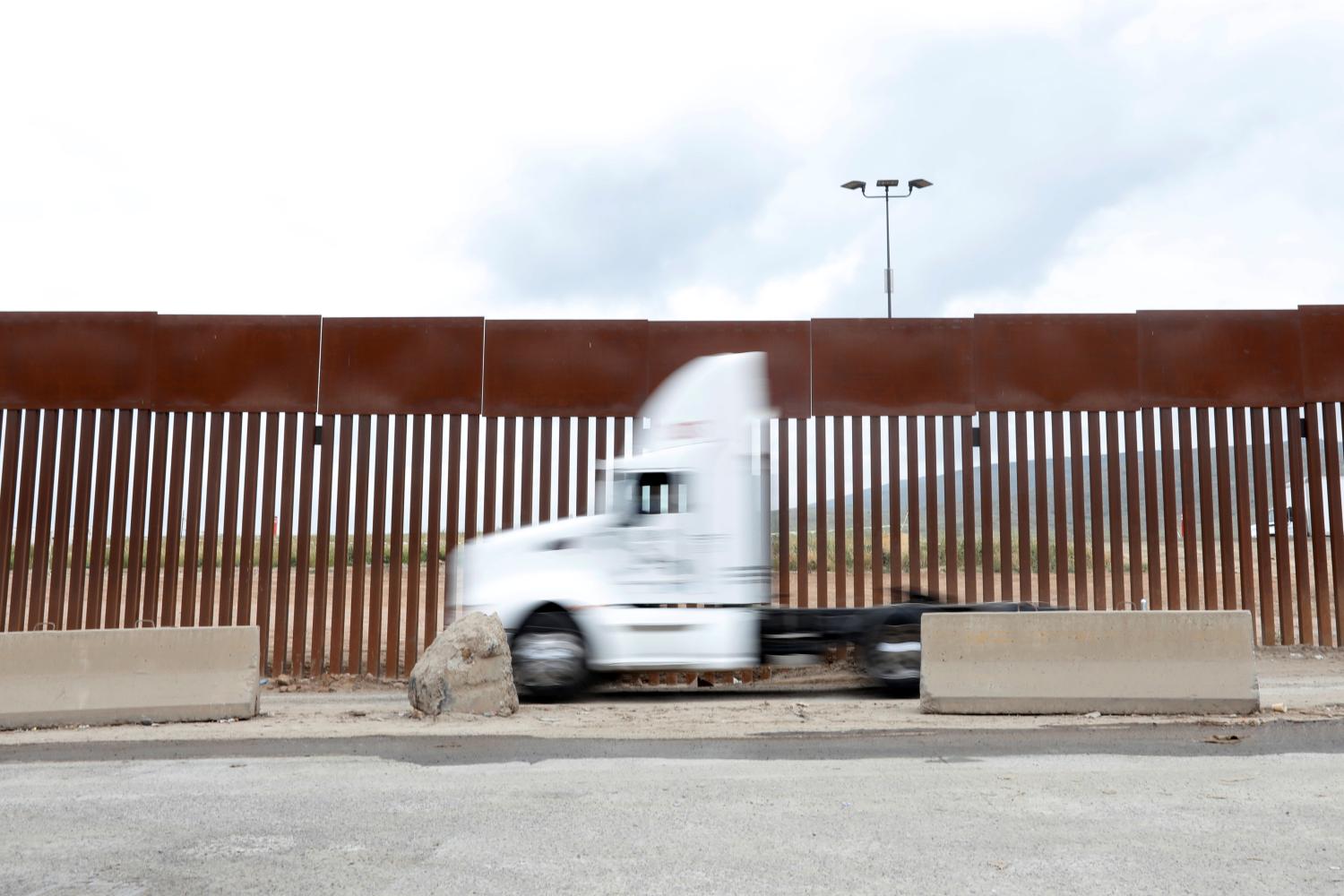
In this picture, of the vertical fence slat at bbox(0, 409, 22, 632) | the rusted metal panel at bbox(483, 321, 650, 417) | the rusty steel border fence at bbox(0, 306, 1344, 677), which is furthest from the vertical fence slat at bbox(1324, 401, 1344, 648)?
the vertical fence slat at bbox(0, 409, 22, 632)

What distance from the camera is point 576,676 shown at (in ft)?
36.4

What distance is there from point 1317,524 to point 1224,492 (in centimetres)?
129

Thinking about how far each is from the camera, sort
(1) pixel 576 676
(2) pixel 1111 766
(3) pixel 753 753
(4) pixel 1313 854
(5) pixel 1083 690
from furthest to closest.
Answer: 1. (1) pixel 576 676
2. (5) pixel 1083 690
3. (3) pixel 753 753
4. (2) pixel 1111 766
5. (4) pixel 1313 854

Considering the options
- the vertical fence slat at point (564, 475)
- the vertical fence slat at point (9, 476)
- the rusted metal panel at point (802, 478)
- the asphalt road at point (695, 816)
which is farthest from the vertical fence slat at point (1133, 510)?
the vertical fence slat at point (9, 476)

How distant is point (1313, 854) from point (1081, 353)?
9.45 meters

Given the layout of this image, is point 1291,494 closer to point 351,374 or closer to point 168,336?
point 351,374

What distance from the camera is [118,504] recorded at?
14008 mm

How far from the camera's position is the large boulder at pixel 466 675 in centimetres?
989

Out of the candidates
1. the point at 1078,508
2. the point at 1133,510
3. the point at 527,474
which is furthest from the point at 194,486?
the point at 1133,510

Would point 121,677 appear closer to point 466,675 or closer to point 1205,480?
point 466,675

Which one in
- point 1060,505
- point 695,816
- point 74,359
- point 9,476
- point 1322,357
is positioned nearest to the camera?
point 695,816

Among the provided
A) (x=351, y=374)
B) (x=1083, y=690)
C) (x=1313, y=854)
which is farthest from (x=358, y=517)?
(x=1313, y=854)

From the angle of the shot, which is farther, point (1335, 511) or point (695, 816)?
point (1335, 511)

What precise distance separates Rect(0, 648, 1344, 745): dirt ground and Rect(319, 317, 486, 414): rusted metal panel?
3.54m
